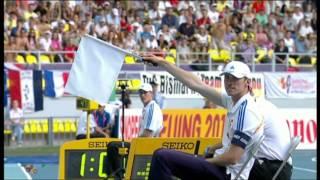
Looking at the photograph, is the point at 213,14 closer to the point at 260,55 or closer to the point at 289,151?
the point at 260,55

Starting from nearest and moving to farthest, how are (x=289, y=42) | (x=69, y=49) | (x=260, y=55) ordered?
(x=69, y=49) < (x=260, y=55) < (x=289, y=42)

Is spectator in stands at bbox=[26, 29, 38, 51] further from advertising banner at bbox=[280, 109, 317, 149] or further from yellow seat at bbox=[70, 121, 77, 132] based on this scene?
advertising banner at bbox=[280, 109, 317, 149]

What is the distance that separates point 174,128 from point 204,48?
670 cm

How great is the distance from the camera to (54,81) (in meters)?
24.8

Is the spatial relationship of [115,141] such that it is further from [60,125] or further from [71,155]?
[60,125]

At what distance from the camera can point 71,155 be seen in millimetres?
11836

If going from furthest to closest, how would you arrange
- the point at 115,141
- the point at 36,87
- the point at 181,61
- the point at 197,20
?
the point at 197,20
the point at 181,61
the point at 36,87
the point at 115,141

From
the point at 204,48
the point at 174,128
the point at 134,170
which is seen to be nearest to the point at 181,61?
the point at 204,48

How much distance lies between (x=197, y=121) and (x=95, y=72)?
13.8m

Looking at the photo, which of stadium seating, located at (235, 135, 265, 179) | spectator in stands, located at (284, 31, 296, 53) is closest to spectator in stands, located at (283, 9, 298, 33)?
spectator in stands, located at (284, 31, 296, 53)

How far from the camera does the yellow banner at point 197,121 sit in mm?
21922

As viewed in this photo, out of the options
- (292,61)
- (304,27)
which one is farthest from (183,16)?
(304,27)

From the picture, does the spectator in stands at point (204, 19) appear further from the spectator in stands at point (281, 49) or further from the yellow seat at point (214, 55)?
the spectator in stands at point (281, 49)

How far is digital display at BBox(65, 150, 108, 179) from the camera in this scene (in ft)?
38.9
